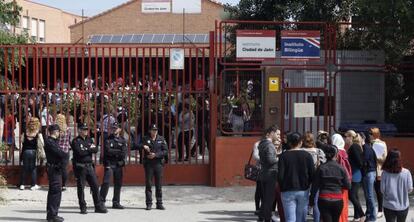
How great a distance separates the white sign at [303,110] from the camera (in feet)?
48.1

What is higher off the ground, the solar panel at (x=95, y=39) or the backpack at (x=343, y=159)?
the solar panel at (x=95, y=39)

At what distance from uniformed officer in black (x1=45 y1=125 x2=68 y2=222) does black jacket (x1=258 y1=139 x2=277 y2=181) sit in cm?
329

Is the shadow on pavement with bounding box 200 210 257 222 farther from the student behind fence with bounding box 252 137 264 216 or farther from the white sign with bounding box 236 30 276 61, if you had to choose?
the white sign with bounding box 236 30 276 61

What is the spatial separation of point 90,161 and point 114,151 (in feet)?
1.65

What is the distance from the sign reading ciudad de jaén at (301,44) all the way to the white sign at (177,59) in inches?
86.0

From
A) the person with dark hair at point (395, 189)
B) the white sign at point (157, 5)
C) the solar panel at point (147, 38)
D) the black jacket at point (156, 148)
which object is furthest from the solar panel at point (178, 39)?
the person with dark hair at point (395, 189)

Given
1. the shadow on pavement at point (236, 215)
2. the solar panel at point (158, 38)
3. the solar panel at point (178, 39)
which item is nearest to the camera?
A: the shadow on pavement at point (236, 215)

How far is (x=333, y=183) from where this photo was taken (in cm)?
905

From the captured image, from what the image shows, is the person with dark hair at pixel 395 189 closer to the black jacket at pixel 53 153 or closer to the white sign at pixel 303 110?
the black jacket at pixel 53 153

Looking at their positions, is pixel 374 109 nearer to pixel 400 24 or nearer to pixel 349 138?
pixel 400 24

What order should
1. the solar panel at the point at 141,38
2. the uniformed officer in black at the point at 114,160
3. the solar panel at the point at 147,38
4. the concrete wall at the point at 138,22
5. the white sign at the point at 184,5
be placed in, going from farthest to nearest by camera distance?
the concrete wall at the point at 138,22 < the solar panel at the point at 147,38 < the solar panel at the point at 141,38 < the white sign at the point at 184,5 < the uniformed officer in black at the point at 114,160

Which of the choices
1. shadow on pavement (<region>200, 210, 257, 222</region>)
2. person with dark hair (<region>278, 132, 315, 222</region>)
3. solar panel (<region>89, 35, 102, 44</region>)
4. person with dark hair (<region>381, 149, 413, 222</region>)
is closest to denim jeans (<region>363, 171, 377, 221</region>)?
shadow on pavement (<region>200, 210, 257, 222</region>)

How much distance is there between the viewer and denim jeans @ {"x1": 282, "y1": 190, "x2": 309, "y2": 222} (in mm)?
9148

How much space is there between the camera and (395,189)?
8953 millimetres
